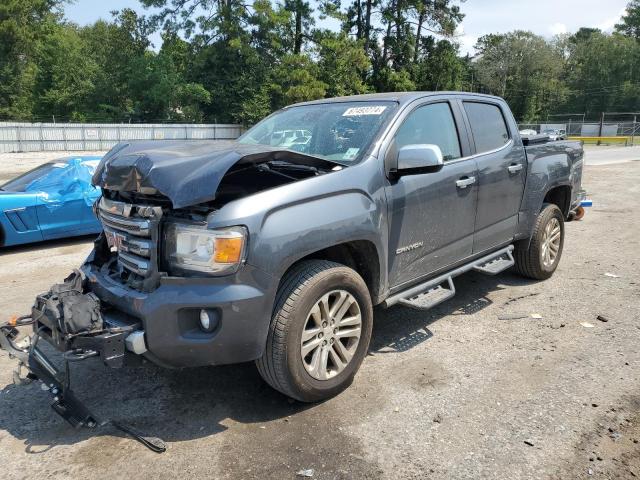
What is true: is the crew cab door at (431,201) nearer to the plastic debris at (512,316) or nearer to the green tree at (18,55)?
the plastic debris at (512,316)

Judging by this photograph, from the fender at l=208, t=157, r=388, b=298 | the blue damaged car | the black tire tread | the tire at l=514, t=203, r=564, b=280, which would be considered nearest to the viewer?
the fender at l=208, t=157, r=388, b=298

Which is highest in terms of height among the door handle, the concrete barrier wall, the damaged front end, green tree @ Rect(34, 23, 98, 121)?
green tree @ Rect(34, 23, 98, 121)

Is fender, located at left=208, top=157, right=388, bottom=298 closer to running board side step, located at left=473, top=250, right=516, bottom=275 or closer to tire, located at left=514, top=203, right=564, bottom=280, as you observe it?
running board side step, located at left=473, top=250, right=516, bottom=275

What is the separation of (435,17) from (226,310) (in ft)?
175

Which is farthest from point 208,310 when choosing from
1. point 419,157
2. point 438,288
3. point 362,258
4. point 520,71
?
point 520,71

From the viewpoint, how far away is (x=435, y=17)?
49906mm

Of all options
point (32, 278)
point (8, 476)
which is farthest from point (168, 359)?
point (32, 278)

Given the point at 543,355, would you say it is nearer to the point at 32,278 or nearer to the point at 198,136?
the point at 32,278

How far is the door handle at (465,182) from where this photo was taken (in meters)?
4.18

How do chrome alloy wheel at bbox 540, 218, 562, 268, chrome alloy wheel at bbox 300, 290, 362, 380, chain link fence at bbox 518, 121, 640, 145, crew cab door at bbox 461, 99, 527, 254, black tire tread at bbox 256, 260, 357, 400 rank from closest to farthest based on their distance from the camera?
black tire tread at bbox 256, 260, 357, 400 < chrome alloy wheel at bbox 300, 290, 362, 380 < crew cab door at bbox 461, 99, 527, 254 < chrome alloy wheel at bbox 540, 218, 562, 268 < chain link fence at bbox 518, 121, 640, 145

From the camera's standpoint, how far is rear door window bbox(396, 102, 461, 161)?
13.0ft

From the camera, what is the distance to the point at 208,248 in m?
2.80

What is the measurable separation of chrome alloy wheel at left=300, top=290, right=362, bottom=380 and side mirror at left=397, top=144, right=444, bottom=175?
97 cm

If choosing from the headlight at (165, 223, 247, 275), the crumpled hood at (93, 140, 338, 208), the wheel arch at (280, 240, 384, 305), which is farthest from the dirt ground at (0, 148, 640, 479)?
the crumpled hood at (93, 140, 338, 208)
